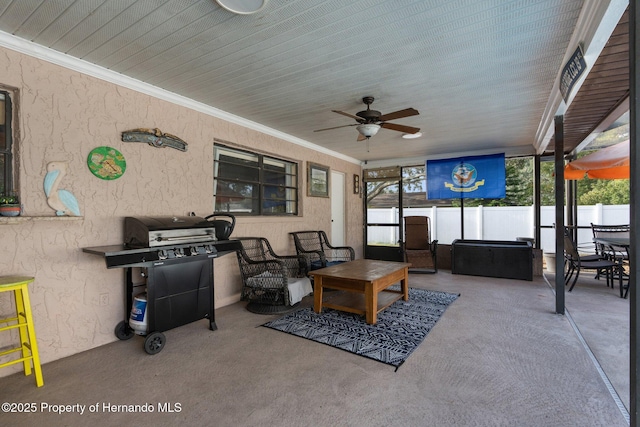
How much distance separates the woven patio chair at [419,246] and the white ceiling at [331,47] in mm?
2833

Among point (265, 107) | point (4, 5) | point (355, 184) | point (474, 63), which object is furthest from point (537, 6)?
point (355, 184)

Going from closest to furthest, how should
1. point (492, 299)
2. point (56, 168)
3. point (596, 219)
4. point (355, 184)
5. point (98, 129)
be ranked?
1. point (56, 168)
2. point (98, 129)
3. point (492, 299)
4. point (596, 219)
5. point (355, 184)

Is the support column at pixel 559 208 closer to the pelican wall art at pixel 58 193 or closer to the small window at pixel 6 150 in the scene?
the pelican wall art at pixel 58 193

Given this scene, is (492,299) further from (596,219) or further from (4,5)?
(4,5)

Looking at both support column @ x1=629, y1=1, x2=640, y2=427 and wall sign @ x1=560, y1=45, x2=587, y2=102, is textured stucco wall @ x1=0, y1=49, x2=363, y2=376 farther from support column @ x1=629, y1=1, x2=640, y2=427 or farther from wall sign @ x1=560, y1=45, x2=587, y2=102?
wall sign @ x1=560, y1=45, x2=587, y2=102

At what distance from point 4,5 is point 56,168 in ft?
3.63

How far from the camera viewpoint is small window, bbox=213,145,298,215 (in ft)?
13.1

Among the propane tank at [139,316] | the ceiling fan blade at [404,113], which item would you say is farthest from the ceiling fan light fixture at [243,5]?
the propane tank at [139,316]

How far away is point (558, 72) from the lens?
2.72 metres

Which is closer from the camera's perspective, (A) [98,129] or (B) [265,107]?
(A) [98,129]

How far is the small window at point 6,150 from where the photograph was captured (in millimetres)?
2260

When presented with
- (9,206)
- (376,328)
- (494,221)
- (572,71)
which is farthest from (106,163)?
(494,221)

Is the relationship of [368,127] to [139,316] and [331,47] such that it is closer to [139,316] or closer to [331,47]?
[331,47]

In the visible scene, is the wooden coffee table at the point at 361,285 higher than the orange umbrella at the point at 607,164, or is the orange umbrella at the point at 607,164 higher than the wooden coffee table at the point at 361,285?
the orange umbrella at the point at 607,164
